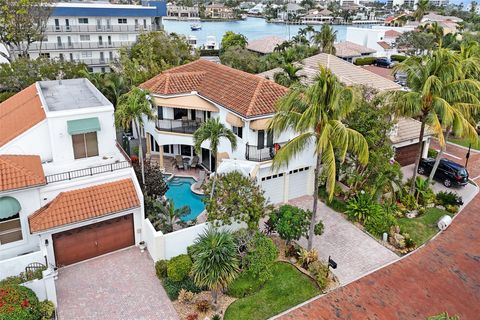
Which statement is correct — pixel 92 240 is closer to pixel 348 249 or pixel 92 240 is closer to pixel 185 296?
pixel 185 296

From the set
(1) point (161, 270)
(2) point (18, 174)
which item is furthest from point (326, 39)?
(2) point (18, 174)

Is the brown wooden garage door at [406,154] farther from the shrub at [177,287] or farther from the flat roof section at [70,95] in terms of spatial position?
the flat roof section at [70,95]

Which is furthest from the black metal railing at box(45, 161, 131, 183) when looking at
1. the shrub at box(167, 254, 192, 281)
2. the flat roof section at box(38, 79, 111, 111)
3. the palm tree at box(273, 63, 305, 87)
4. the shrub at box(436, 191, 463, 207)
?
the shrub at box(436, 191, 463, 207)

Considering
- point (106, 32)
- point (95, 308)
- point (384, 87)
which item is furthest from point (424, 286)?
point (106, 32)

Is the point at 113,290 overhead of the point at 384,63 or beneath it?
beneath

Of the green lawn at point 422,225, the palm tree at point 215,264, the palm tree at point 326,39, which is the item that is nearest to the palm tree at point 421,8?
the palm tree at point 326,39

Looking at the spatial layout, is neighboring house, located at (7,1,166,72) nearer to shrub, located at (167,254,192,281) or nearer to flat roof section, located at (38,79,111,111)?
flat roof section, located at (38,79,111,111)
